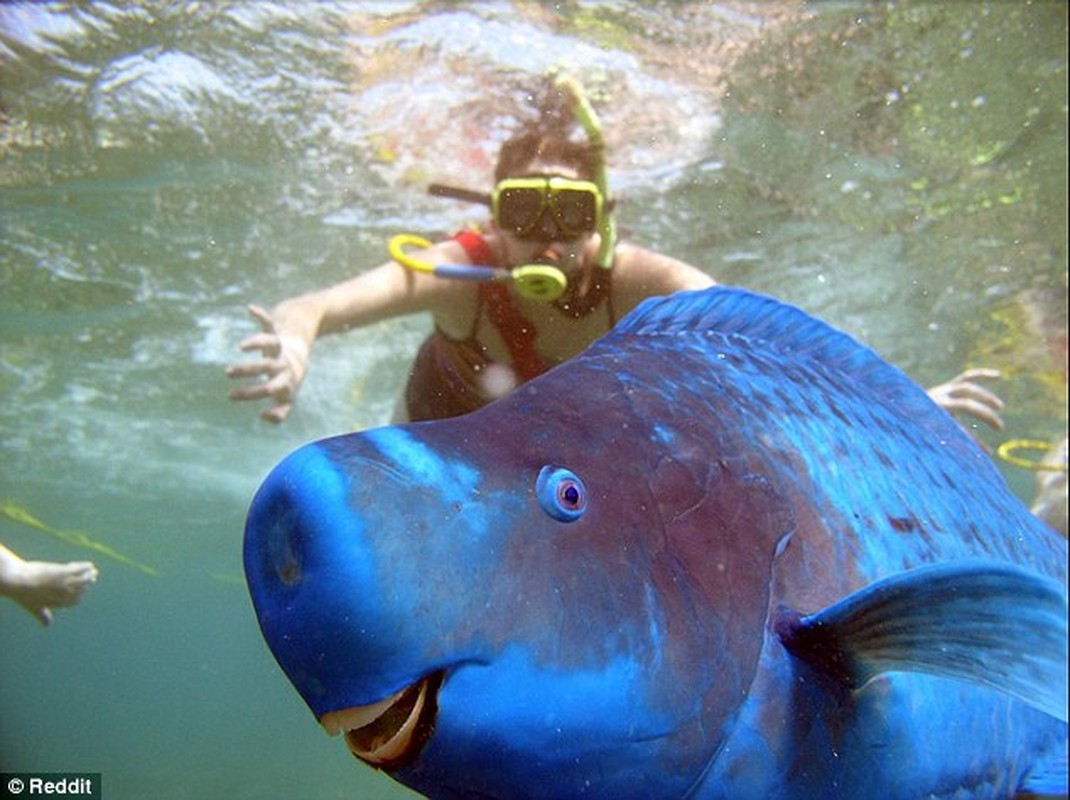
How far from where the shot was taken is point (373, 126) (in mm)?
9117

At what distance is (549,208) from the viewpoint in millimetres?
4824

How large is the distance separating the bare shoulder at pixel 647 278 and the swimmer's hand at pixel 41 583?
4.61 m

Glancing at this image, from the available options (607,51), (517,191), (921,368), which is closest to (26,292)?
(607,51)

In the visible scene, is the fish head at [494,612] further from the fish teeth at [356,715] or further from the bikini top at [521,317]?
the bikini top at [521,317]

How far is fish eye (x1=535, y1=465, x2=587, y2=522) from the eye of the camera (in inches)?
42.1

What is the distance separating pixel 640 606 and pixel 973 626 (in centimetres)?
47

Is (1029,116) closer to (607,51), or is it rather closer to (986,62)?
(986,62)

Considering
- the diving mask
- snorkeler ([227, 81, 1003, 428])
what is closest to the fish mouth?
snorkeler ([227, 81, 1003, 428])

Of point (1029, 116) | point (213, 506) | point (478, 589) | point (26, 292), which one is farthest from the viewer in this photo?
point (213, 506)

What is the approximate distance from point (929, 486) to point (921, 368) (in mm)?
16713

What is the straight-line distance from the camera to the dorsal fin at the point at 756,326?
1.71 metres

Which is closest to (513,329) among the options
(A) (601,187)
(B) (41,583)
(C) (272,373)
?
(A) (601,187)

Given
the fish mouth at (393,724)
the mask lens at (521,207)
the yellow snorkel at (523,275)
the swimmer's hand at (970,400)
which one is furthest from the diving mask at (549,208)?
the fish mouth at (393,724)

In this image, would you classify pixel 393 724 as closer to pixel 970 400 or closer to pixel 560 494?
pixel 560 494
